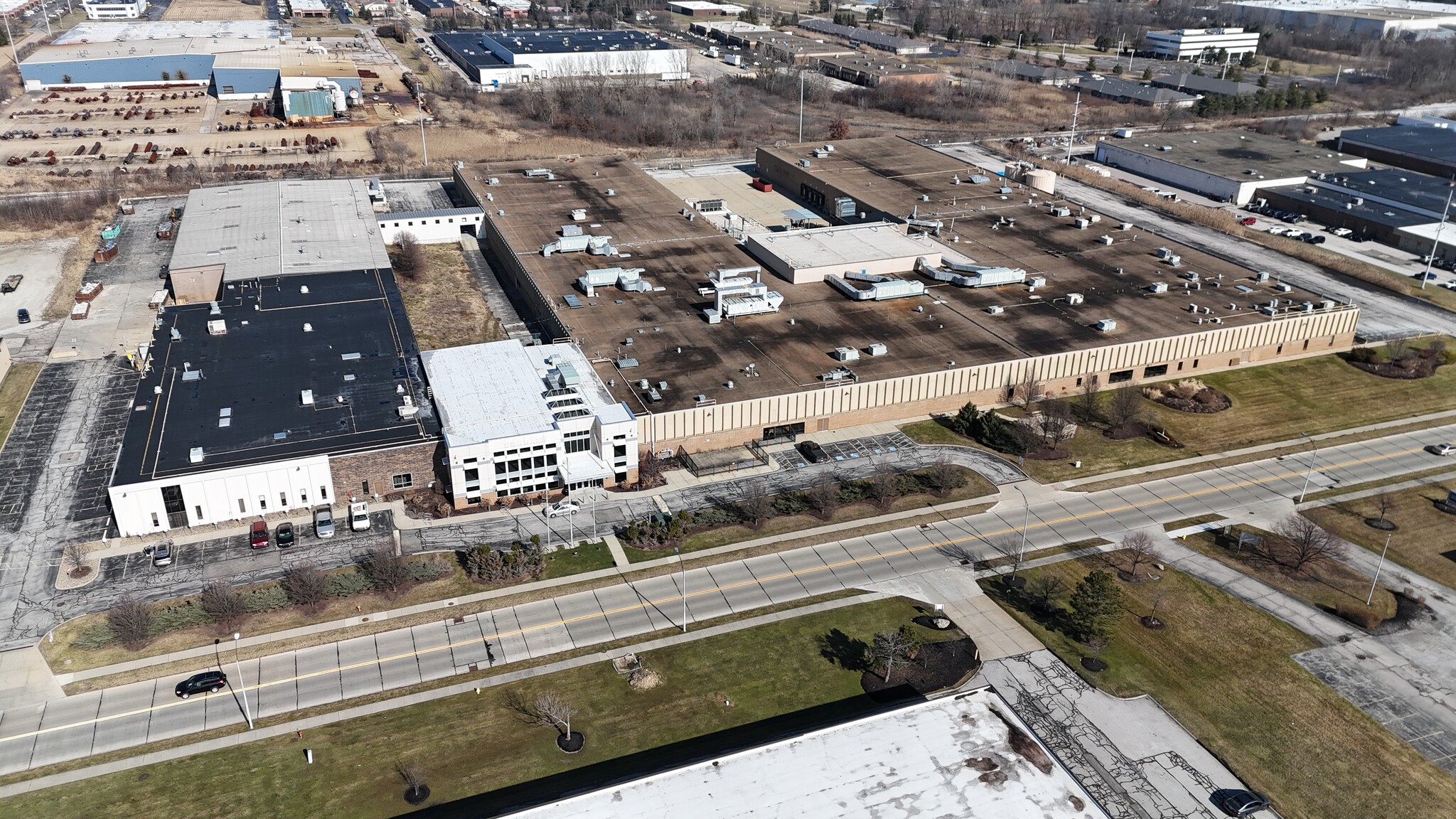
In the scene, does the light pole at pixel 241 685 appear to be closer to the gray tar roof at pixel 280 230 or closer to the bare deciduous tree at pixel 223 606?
the bare deciduous tree at pixel 223 606

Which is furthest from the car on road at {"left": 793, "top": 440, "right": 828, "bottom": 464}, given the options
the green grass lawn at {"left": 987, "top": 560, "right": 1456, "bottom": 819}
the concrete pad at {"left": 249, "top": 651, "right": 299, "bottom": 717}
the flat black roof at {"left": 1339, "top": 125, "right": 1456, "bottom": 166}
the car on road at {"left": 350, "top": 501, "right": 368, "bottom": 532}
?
the flat black roof at {"left": 1339, "top": 125, "right": 1456, "bottom": 166}

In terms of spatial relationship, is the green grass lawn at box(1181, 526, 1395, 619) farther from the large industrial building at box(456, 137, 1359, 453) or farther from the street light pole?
the large industrial building at box(456, 137, 1359, 453)

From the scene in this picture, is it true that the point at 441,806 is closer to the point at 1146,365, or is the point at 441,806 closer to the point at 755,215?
the point at 1146,365

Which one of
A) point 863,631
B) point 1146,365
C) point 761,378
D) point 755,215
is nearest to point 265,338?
point 761,378

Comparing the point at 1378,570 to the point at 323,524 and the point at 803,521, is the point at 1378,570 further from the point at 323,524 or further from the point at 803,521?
the point at 323,524

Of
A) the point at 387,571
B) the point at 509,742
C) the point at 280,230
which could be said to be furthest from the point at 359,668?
the point at 280,230
